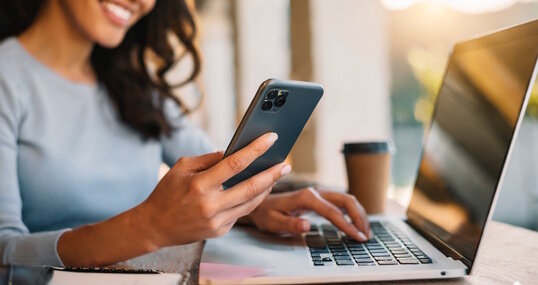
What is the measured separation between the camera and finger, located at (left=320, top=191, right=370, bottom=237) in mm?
799

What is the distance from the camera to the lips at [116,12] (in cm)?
123

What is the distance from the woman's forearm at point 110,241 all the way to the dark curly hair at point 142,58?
624 mm

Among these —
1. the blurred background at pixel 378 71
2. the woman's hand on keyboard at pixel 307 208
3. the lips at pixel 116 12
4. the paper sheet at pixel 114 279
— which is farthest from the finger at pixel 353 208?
the blurred background at pixel 378 71

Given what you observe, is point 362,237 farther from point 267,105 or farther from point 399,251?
point 267,105

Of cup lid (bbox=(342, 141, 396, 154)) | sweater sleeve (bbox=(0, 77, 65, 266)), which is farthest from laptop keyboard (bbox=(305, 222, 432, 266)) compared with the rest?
sweater sleeve (bbox=(0, 77, 65, 266))

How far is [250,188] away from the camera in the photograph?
0.63 metres

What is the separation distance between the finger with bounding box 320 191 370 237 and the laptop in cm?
3

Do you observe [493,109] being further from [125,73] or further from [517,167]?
[517,167]

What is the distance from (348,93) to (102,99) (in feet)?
5.49

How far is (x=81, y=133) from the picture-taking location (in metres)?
1.23

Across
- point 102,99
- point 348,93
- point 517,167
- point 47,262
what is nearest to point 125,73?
point 102,99

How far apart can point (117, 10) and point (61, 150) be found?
0.36m

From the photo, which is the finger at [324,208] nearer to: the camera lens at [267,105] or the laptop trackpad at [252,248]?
the laptop trackpad at [252,248]

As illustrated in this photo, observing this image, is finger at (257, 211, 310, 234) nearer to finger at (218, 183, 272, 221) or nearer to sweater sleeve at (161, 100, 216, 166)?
finger at (218, 183, 272, 221)
